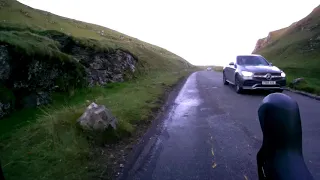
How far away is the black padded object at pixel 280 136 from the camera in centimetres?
196

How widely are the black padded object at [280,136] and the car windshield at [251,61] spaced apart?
11.2 m

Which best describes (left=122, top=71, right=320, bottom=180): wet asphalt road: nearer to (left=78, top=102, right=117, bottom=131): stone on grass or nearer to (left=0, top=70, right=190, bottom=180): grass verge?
(left=0, top=70, right=190, bottom=180): grass verge

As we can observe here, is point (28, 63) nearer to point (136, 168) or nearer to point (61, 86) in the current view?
point (61, 86)

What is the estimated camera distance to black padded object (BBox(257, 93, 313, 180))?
196 centimetres

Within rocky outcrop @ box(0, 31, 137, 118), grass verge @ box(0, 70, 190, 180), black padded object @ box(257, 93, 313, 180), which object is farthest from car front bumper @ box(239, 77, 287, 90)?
black padded object @ box(257, 93, 313, 180)

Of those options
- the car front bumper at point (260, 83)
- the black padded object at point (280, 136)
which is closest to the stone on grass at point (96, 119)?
the black padded object at point (280, 136)

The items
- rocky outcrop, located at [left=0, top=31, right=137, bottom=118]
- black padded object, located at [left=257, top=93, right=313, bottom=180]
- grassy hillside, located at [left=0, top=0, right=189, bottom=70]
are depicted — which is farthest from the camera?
grassy hillside, located at [left=0, top=0, right=189, bottom=70]

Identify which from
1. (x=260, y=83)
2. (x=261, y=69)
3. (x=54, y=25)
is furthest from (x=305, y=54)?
(x=54, y=25)

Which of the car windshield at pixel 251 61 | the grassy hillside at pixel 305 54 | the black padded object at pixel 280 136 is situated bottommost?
the black padded object at pixel 280 136

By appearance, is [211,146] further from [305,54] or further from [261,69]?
[305,54]

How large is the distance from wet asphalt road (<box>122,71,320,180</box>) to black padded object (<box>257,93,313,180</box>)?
1715 mm

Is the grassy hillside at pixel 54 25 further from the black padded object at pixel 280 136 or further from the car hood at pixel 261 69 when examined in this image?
the black padded object at pixel 280 136

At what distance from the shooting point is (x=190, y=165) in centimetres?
410

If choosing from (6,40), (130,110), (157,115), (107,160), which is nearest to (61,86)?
(6,40)
